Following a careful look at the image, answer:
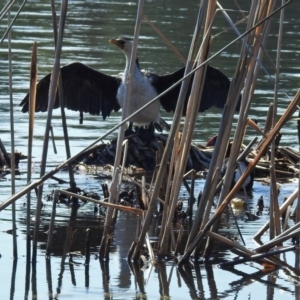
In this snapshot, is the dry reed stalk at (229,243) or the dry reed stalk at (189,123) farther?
the dry reed stalk at (229,243)

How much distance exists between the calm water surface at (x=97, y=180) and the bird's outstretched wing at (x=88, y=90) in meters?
0.23

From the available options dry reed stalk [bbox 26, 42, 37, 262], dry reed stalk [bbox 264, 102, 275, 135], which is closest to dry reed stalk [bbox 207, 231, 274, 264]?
dry reed stalk [bbox 264, 102, 275, 135]

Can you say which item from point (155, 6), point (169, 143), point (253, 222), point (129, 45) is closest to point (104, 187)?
point (253, 222)

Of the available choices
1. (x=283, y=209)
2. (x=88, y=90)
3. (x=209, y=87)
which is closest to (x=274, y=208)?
(x=283, y=209)

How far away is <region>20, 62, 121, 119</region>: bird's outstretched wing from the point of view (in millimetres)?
9131

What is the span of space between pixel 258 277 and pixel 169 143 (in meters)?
0.83

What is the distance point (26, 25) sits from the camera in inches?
775

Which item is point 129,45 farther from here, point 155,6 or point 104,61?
point 155,6

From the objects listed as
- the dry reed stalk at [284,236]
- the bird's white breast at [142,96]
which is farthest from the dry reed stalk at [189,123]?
the bird's white breast at [142,96]

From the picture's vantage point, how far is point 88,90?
932cm

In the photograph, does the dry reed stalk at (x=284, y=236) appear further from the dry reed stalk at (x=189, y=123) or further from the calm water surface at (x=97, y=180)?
the dry reed stalk at (x=189, y=123)

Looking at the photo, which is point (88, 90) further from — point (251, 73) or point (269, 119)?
point (251, 73)

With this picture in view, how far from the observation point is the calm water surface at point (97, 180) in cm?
459

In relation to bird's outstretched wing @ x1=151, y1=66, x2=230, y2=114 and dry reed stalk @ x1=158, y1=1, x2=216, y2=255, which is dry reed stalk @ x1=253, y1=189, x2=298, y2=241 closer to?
dry reed stalk @ x1=158, y1=1, x2=216, y2=255
